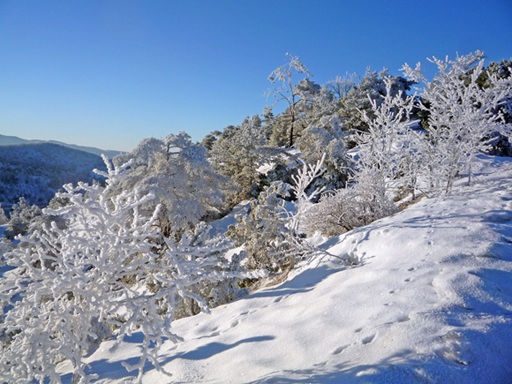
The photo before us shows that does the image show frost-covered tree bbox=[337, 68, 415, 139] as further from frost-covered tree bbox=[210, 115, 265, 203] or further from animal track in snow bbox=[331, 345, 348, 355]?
animal track in snow bbox=[331, 345, 348, 355]

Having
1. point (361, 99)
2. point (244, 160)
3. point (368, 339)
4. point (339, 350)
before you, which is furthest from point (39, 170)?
point (368, 339)

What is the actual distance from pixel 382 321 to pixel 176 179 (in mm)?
8927

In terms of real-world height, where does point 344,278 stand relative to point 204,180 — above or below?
below

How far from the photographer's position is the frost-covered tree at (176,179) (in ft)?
30.3

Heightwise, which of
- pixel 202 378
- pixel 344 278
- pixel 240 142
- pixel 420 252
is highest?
pixel 240 142

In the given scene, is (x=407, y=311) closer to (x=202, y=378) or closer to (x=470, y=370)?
(x=470, y=370)

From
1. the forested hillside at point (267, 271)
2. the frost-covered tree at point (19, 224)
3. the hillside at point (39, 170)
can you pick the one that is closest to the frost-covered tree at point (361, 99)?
the forested hillside at point (267, 271)

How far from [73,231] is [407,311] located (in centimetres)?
243

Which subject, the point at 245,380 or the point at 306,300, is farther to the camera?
the point at 306,300

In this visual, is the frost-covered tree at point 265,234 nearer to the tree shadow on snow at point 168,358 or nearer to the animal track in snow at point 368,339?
the tree shadow on snow at point 168,358

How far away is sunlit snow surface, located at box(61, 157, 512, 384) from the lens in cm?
143

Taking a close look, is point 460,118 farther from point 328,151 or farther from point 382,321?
point 328,151

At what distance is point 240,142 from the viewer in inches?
518

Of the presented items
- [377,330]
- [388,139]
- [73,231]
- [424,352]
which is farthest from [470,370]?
[388,139]
